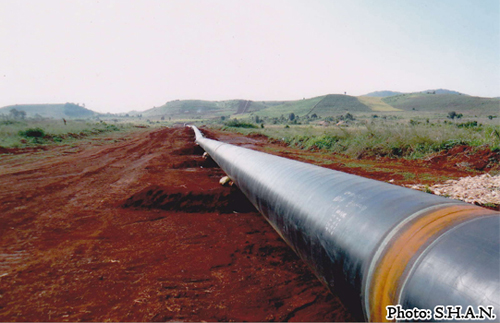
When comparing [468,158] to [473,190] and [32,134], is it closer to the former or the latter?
[473,190]

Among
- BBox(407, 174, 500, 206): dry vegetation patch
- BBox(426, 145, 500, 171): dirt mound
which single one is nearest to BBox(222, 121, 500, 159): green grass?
BBox(426, 145, 500, 171): dirt mound

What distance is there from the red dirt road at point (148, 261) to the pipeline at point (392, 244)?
678 millimetres

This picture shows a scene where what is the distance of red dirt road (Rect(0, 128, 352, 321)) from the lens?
101 inches

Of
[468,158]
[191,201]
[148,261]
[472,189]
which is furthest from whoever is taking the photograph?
[468,158]

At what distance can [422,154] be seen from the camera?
10.6 meters

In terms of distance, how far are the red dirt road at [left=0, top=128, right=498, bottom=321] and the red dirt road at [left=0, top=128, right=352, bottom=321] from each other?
13 millimetres

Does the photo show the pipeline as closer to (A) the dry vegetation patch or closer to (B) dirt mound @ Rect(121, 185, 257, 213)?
(B) dirt mound @ Rect(121, 185, 257, 213)

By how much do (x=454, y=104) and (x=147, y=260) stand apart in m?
95.6

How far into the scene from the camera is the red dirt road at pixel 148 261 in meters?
2.57

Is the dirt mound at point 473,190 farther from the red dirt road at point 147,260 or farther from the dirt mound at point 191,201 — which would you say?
the dirt mound at point 191,201

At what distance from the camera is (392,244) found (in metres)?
1.59

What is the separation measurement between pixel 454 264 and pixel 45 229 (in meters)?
5.38

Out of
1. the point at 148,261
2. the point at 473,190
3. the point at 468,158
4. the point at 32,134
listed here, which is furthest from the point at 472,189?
the point at 32,134

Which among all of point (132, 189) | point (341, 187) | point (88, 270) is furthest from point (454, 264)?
point (132, 189)
